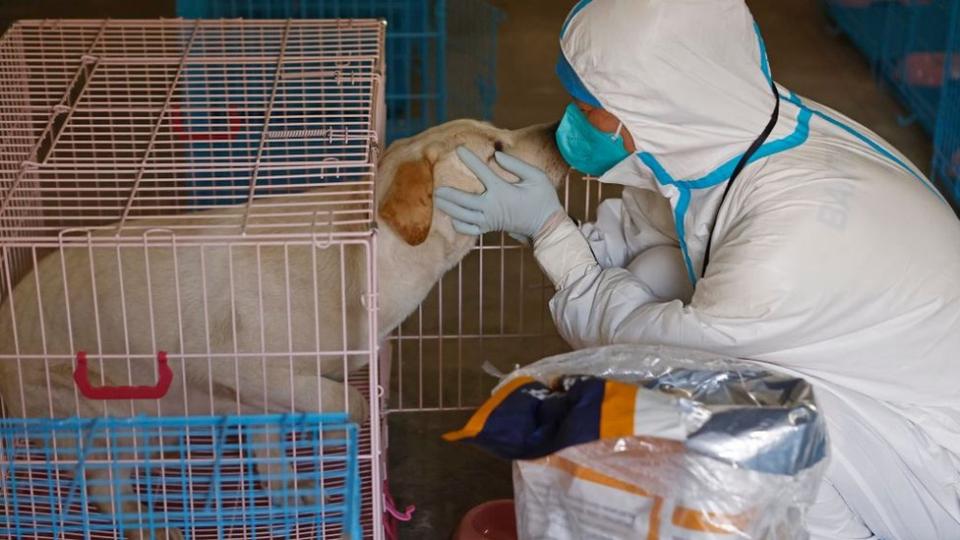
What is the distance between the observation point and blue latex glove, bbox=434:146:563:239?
272cm

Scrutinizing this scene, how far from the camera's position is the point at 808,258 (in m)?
2.27

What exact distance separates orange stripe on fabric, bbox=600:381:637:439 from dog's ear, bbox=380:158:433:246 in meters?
0.90

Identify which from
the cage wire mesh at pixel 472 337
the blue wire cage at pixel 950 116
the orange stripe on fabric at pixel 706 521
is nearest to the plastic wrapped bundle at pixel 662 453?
the orange stripe on fabric at pixel 706 521

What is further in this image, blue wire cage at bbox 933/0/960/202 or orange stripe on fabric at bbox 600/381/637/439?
blue wire cage at bbox 933/0/960/202

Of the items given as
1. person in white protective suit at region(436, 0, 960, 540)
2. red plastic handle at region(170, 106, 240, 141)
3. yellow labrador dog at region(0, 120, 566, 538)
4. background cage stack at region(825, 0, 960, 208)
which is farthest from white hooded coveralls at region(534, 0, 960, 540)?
background cage stack at region(825, 0, 960, 208)

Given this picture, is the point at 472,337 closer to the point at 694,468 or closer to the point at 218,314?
the point at 218,314

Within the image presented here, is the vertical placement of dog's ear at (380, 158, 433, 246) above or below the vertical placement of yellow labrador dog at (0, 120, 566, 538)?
above

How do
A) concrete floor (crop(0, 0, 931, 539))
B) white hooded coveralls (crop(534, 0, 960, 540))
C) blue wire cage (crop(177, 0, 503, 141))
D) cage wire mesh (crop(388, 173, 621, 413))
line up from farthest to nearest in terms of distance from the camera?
blue wire cage (crop(177, 0, 503, 141)) → cage wire mesh (crop(388, 173, 621, 413)) → concrete floor (crop(0, 0, 931, 539)) → white hooded coveralls (crop(534, 0, 960, 540))

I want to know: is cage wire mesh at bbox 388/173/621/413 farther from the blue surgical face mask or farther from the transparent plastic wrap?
the transparent plastic wrap

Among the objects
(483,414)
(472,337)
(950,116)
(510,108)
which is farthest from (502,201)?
(510,108)

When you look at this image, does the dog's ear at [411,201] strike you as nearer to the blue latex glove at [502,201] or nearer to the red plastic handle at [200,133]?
→ the blue latex glove at [502,201]

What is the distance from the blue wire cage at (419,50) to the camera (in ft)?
17.4

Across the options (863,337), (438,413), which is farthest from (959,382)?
(438,413)

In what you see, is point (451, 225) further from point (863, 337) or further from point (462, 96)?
point (462, 96)
